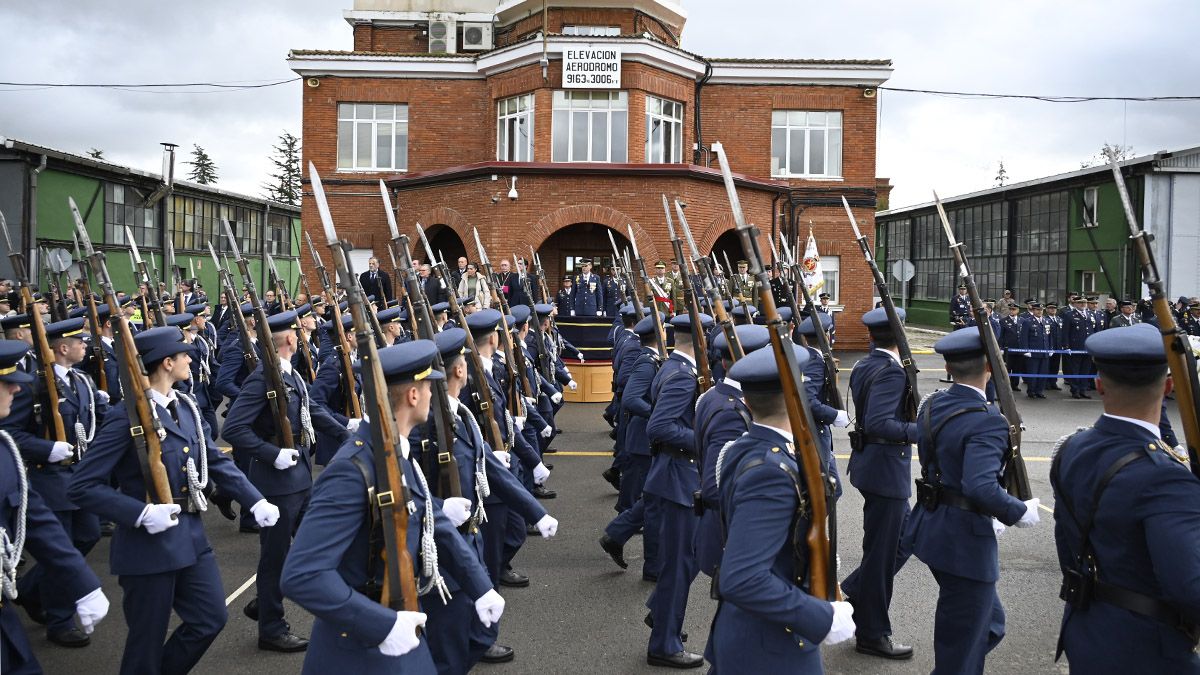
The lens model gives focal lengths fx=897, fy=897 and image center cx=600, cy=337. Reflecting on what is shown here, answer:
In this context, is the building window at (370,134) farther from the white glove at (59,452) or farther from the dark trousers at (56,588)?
the white glove at (59,452)

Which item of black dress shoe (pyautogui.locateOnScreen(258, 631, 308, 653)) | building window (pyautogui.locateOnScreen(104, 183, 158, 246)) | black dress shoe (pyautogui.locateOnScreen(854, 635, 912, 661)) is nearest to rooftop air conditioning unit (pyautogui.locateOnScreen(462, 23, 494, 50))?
building window (pyautogui.locateOnScreen(104, 183, 158, 246))

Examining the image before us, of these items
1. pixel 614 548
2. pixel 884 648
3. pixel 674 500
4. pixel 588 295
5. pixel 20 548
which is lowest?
pixel 884 648

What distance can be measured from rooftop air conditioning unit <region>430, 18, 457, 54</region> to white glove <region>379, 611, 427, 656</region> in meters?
31.9

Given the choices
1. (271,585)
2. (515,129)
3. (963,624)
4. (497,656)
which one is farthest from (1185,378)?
(515,129)

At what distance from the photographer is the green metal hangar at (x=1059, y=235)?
942 inches

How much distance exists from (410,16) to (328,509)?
33435 mm

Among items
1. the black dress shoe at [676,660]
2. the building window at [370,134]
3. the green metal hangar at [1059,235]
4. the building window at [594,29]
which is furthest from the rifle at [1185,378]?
the building window at [594,29]

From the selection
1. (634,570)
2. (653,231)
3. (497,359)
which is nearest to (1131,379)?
(634,570)

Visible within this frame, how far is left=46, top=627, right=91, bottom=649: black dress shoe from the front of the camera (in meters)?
5.52

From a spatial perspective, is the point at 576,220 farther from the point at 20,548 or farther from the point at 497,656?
the point at 20,548

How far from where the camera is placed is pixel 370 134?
26.4m

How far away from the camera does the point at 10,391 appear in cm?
423

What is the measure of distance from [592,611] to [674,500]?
118cm

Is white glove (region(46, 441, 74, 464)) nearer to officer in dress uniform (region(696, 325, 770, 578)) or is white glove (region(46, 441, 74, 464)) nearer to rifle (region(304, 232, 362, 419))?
rifle (region(304, 232, 362, 419))
